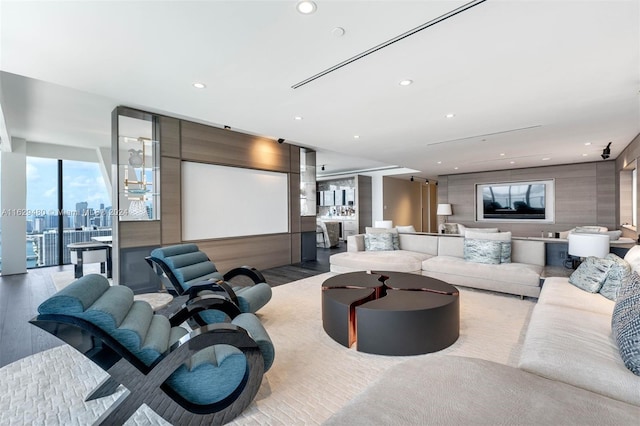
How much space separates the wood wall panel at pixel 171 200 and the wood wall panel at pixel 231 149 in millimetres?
292

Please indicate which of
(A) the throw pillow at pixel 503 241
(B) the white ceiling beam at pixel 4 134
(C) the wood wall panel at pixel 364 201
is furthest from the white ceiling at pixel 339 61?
(C) the wood wall panel at pixel 364 201

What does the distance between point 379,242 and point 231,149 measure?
337cm

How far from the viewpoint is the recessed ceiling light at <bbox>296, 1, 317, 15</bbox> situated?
1740mm

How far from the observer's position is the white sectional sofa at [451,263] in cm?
396

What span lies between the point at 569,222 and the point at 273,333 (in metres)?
8.74

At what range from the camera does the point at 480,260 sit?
14.4 feet

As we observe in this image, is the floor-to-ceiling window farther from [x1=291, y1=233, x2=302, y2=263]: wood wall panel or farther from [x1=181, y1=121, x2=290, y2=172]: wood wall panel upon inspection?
[x1=291, y1=233, x2=302, y2=263]: wood wall panel

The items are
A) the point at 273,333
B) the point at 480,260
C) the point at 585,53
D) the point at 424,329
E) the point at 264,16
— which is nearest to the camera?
the point at 264,16

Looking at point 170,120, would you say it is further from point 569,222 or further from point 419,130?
point 569,222

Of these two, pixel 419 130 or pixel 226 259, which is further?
pixel 226 259

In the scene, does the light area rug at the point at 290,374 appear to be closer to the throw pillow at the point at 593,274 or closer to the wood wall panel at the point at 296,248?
the throw pillow at the point at 593,274

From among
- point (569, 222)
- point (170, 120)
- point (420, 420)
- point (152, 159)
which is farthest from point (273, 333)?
point (569, 222)

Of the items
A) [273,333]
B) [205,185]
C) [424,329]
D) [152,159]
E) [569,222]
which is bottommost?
[273,333]

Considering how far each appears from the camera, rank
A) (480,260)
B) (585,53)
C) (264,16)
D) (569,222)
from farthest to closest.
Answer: (569,222) < (480,260) < (585,53) < (264,16)
